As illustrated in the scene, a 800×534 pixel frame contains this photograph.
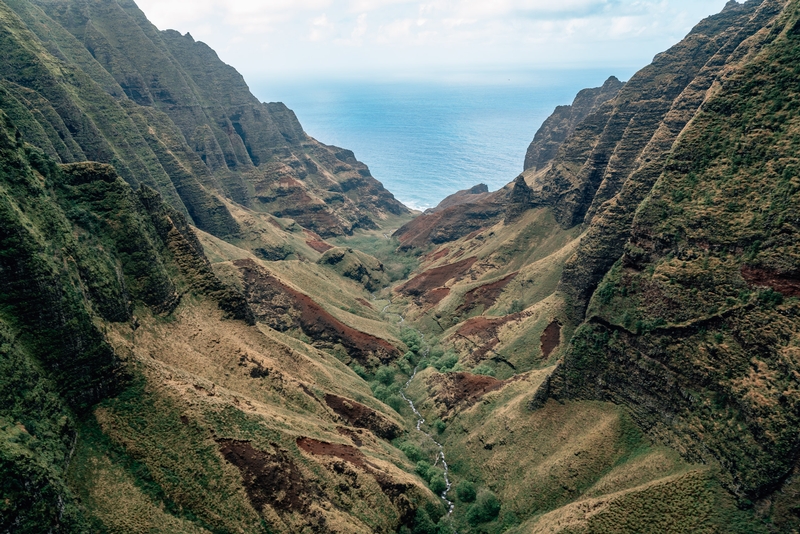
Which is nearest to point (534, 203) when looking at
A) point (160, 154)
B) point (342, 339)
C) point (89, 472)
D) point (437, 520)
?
point (342, 339)

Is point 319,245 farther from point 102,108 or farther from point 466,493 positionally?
point 466,493

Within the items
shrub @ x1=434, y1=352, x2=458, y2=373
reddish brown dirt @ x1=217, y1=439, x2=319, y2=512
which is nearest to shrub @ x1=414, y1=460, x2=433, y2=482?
reddish brown dirt @ x1=217, y1=439, x2=319, y2=512

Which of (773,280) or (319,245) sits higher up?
(773,280)

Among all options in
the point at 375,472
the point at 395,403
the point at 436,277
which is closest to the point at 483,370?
the point at 395,403

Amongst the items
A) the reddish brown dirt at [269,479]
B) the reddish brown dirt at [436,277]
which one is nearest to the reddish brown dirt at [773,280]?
the reddish brown dirt at [269,479]

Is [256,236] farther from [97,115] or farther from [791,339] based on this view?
[791,339]

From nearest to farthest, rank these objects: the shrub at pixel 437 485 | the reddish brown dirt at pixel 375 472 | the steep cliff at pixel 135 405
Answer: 1. the steep cliff at pixel 135 405
2. the reddish brown dirt at pixel 375 472
3. the shrub at pixel 437 485

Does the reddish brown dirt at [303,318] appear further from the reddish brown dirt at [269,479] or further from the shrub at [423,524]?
the reddish brown dirt at [269,479]
